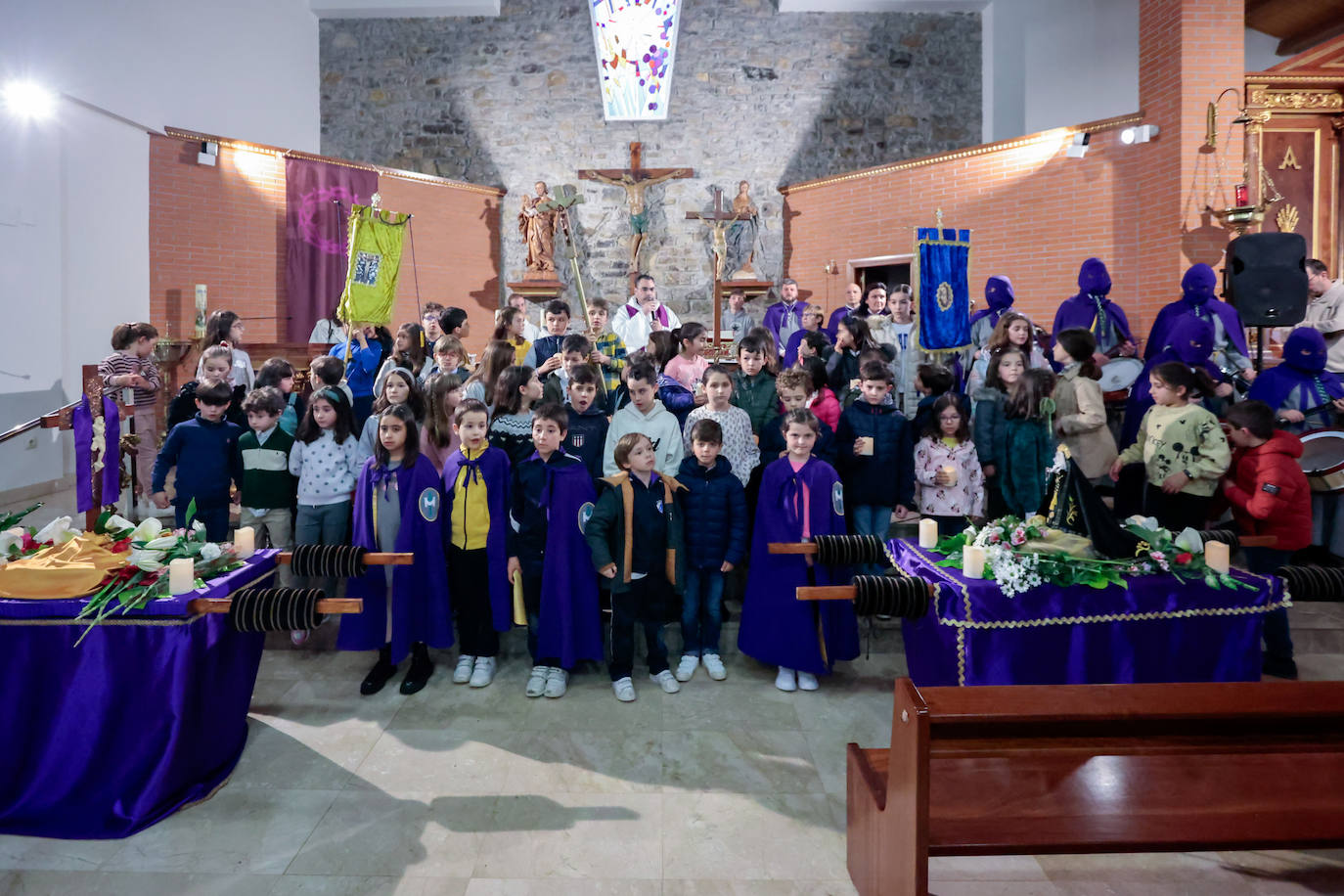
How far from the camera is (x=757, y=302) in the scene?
1074 centimetres

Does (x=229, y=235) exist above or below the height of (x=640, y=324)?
above

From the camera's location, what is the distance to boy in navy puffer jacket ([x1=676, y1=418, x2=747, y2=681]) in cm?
395

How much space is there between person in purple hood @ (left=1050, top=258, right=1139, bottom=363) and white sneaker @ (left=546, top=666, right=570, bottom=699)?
483cm

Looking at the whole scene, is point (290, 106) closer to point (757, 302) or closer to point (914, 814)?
point (757, 302)

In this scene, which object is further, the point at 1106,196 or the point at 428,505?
the point at 1106,196

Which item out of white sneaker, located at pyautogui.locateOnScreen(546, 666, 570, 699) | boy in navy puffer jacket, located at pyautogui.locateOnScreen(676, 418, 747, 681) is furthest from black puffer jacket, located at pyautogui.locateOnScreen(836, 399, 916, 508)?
white sneaker, located at pyautogui.locateOnScreen(546, 666, 570, 699)

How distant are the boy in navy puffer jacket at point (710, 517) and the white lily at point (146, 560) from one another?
221 centimetres

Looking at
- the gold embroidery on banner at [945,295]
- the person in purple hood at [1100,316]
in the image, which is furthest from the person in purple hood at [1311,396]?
the gold embroidery on banner at [945,295]

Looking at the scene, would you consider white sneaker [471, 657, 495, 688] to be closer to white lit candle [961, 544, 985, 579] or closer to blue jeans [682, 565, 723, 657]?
blue jeans [682, 565, 723, 657]

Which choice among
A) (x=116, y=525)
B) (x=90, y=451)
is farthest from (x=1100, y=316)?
(x=90, y=451)

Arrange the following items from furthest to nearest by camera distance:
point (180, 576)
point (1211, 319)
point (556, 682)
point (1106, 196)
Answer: point (1106, 196) → point (1211, 319) → point (556, 682) → point (180, 576)

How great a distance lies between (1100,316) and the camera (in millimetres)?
6418

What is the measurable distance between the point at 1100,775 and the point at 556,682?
2.30 meters

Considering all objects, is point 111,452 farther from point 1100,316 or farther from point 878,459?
point 1100,316
